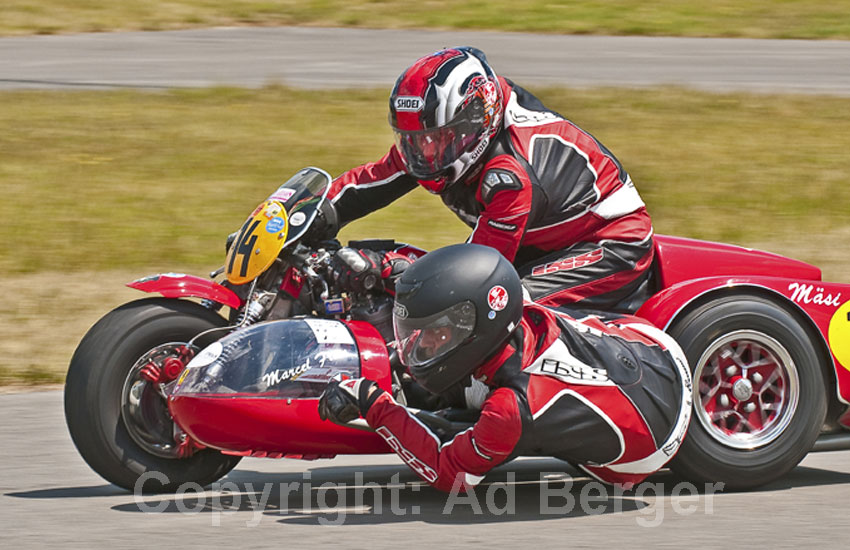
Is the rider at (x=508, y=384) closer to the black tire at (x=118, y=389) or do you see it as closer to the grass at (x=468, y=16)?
the black tire at (x=118, y=389)

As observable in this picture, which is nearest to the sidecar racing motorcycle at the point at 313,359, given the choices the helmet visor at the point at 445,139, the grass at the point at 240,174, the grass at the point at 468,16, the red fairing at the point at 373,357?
the red fairing at the point at 373,357

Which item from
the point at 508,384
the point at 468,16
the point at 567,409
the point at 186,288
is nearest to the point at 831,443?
the point at 567,409

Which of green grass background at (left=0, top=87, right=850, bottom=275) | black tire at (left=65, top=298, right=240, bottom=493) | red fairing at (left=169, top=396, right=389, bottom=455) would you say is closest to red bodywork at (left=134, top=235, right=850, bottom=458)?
red fairing at (left=169, top=396, right=389, bottom=455)

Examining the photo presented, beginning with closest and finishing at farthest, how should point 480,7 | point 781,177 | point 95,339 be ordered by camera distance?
point 95,339
point 781,177
point 480,7

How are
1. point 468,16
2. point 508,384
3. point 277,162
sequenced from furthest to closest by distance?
point 468,16 → point 277,162 → point 508,384

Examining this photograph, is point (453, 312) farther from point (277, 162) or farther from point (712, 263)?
point (277, 162)

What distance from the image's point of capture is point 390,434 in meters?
5.17

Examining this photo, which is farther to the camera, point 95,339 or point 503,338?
point 95,339

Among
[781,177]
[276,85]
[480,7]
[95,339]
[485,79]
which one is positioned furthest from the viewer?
[480,7]

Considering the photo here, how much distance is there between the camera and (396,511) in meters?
5.40

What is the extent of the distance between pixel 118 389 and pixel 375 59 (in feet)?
44.5

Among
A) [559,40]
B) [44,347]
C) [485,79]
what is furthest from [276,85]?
[485,79]

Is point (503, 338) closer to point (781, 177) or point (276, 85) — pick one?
point (781, 177)

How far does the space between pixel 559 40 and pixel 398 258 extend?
593 inches
